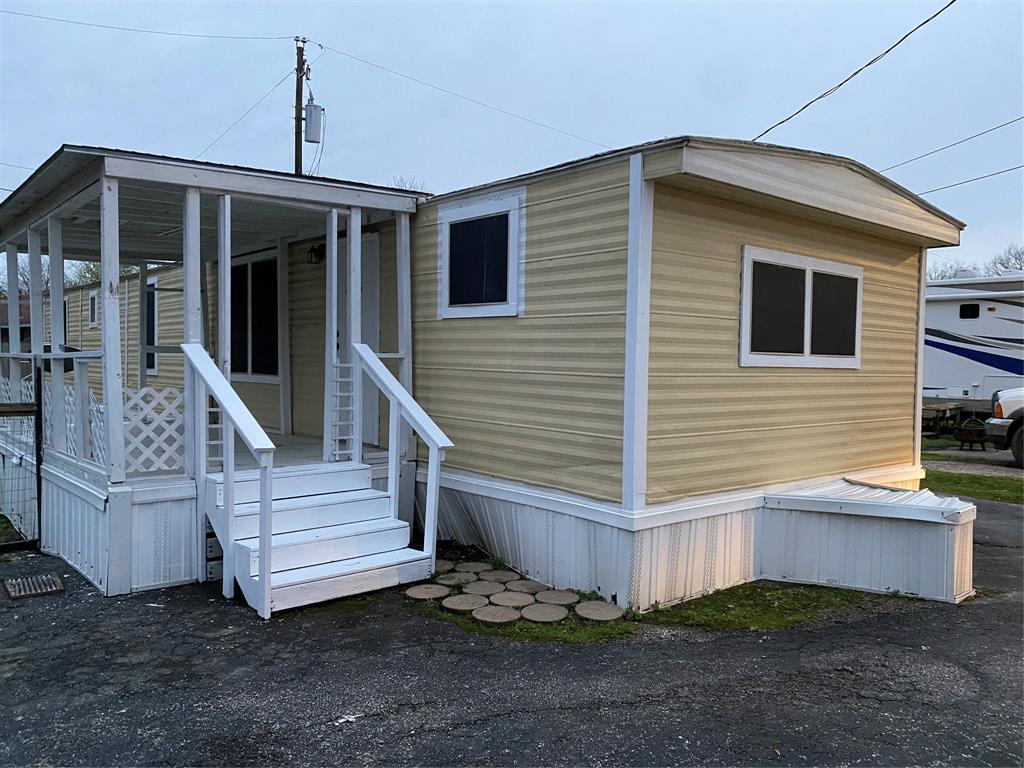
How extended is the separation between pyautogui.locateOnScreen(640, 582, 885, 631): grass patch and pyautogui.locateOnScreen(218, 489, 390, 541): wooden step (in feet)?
6.59

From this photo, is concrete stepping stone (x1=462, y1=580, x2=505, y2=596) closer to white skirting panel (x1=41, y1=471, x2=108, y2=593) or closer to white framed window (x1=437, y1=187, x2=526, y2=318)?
white framed window (x1=437, y1=187, x2=526, y2=318)

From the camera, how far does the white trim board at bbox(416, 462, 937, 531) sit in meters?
4.50

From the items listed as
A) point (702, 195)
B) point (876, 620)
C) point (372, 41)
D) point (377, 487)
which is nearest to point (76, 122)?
point (372, 41)

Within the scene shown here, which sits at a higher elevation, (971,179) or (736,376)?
(971,179)

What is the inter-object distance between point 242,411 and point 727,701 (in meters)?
3.06

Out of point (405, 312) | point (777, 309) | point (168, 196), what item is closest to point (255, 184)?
point (168, 196)

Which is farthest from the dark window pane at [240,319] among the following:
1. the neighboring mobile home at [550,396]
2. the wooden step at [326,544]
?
the wooden step at [326,544]

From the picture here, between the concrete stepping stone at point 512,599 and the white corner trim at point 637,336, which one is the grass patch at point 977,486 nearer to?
the white corner trim at point 637,336

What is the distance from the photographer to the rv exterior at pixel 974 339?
12.9 m

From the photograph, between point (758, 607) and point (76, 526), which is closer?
point (758, 607)

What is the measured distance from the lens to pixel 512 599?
461 centimetres

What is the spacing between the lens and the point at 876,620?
450 cm

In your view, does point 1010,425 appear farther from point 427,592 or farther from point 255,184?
point 255,184

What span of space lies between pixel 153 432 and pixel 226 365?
632 millimetres
